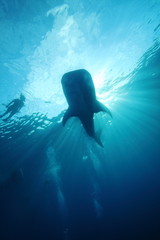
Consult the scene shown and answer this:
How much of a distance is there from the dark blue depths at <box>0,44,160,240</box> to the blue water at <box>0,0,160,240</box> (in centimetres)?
20

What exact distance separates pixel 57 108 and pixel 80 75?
41.0 ft

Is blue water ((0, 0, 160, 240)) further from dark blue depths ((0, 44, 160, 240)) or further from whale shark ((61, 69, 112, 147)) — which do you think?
whale shark ((61, 69, 112, 147))

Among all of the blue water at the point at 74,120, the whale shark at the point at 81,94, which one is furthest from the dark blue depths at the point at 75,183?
the whale shark at the point at 81,94

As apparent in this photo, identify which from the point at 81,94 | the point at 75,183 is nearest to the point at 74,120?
the point at 81,94

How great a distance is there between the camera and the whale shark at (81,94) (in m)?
4.19

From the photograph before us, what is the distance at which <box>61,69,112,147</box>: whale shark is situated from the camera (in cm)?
419

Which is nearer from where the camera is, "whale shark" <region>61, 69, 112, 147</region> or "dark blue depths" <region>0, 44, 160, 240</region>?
"whale shark" <region>61, 69, 112, 147</region>

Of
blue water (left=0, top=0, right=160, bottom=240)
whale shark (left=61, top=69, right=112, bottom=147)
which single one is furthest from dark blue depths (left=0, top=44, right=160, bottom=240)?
whale shark (left=61, top=69, right=112, bottom=147)

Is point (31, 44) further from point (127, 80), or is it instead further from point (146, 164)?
point (146, 164)

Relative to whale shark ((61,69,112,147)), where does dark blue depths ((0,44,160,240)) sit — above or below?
below

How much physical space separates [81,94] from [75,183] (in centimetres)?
Answer: 3944

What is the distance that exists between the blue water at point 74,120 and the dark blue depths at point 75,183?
20cm

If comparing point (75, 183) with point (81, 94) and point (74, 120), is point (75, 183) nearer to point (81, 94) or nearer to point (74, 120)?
point (74, 120)

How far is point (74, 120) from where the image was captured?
1998 cm
